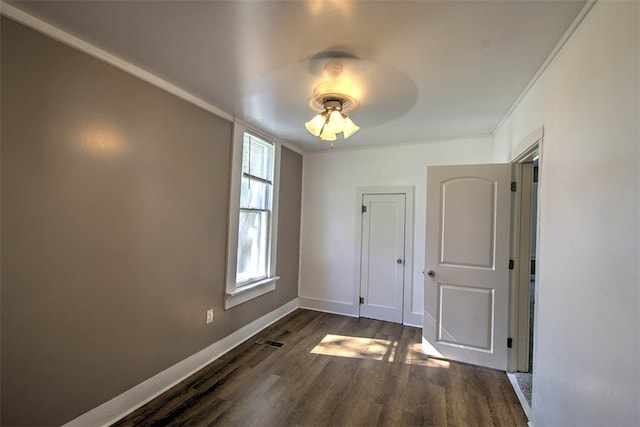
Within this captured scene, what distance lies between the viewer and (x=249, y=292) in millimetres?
3240

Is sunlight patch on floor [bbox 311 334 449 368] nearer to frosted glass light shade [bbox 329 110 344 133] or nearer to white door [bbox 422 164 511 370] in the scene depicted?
white door [bbox 422 164 511 370]

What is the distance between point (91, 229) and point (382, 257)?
324 cm

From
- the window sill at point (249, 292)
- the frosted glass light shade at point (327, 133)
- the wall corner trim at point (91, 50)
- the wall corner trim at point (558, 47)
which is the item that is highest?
the wall corner trim at point (558, 47)

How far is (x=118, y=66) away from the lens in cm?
188

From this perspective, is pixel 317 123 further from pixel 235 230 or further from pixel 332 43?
pixel 235 230

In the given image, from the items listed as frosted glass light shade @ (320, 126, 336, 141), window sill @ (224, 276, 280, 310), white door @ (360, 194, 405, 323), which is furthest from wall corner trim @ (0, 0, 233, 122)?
white door @ (360, 194, 405, 323)

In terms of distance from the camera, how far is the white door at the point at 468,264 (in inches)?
104

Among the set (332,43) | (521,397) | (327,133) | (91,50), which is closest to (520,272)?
(521,397)

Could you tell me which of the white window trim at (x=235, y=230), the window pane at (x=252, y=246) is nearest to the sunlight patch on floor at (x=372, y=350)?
the white window trim at (x=235, y=230)

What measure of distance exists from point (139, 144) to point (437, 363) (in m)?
3.28

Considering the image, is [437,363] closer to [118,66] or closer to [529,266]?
[529,266]

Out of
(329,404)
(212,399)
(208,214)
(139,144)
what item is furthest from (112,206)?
(329,404)

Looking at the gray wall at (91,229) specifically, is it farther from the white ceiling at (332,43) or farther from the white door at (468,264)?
the white door at (468,264)

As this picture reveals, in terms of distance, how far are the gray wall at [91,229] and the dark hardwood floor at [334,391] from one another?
387 millimetres
